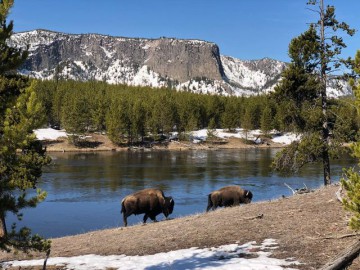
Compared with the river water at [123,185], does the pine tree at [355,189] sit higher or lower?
higher

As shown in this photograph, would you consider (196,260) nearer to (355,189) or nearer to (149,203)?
(355,189)

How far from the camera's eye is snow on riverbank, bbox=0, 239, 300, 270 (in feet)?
35.2

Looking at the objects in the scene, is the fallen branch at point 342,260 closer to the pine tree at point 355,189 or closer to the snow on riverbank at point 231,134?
the pine tree at point 355,189

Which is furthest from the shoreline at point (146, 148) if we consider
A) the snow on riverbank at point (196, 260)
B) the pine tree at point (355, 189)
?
the pine tree at point (355, 189)

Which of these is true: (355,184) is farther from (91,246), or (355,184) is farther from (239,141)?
(239,141)

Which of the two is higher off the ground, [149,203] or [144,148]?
[149,203]

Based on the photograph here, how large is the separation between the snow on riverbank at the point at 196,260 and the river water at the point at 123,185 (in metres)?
16.1

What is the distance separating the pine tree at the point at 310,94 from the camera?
79.2ft

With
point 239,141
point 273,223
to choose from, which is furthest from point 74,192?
point 239,141

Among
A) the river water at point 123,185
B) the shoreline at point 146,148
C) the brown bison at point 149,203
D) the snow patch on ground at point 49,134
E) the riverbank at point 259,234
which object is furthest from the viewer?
the snow patch on ground at point 49,134

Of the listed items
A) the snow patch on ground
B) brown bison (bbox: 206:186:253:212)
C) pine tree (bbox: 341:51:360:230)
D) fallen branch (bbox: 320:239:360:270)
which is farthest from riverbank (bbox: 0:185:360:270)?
the snow patch on ground

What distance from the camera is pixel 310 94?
25047mm

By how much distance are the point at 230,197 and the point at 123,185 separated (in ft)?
83.0

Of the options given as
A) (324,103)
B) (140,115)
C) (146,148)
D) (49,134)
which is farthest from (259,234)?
(49,134)
